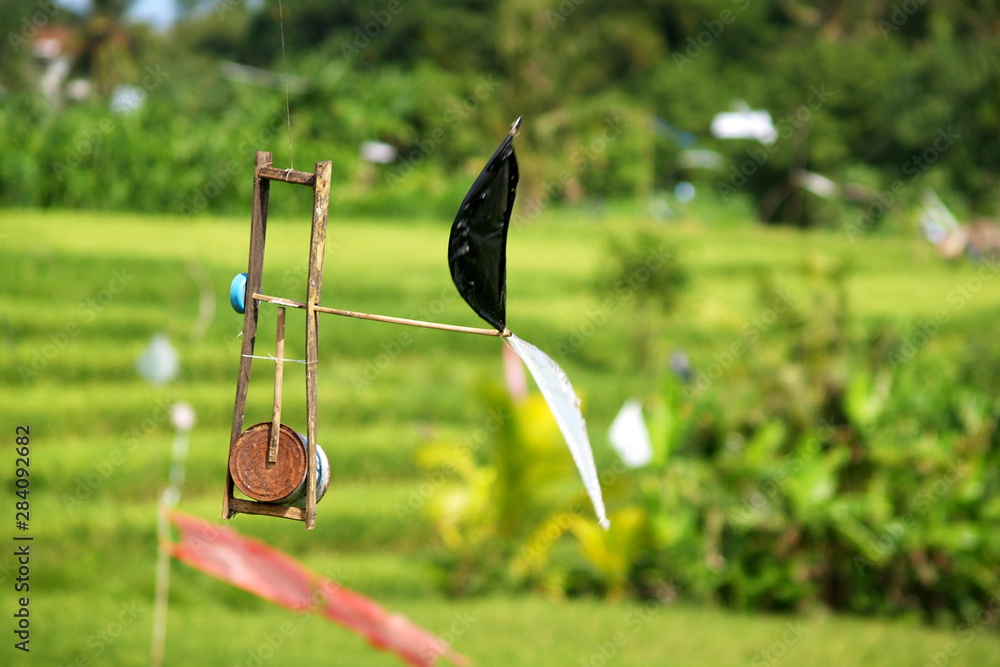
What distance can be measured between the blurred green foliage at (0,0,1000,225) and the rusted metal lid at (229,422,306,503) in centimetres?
765

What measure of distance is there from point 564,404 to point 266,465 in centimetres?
23

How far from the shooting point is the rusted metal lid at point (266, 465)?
73 cm

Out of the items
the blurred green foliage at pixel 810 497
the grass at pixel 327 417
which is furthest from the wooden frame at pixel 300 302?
the blurred green foliage at pixel 810 497

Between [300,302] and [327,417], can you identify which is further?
[327,417]

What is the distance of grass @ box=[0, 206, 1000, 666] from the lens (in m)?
3.62

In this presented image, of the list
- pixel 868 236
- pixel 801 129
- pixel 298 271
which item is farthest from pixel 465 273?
pixel 801 129

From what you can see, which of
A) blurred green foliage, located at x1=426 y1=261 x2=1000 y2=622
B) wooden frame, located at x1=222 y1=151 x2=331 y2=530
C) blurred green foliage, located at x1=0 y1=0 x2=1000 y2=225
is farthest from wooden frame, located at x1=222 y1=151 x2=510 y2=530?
blurred green foliage, located at x1=0 y1=0 x2=1000 y2=225

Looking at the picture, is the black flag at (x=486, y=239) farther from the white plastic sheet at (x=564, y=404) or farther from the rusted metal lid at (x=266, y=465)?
the rusted metal lid at (x=266, y=465)

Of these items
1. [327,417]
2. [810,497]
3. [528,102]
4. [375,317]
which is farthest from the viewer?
[528,102]

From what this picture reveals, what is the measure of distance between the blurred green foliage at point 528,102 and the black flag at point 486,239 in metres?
7.73

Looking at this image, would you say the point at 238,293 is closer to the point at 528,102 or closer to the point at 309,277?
the point at 309,277

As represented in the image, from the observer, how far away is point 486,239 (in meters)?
0.67

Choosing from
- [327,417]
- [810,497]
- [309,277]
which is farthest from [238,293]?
[327,417]

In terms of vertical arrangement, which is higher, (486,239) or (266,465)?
(486,239)
